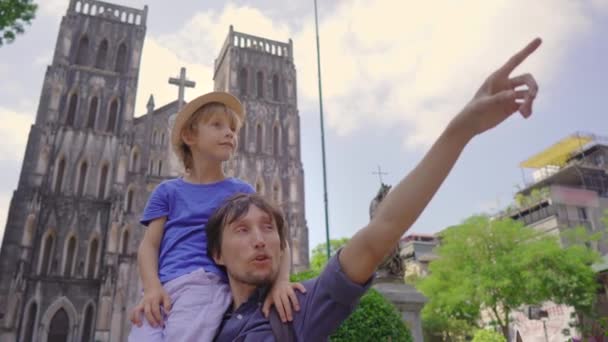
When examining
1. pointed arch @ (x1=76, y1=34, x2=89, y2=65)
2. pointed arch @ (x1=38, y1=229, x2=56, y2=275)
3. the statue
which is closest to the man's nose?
the statue

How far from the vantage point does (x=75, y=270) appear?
2323 cm

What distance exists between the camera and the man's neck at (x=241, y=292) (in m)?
1.83

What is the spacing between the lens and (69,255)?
23562 mm

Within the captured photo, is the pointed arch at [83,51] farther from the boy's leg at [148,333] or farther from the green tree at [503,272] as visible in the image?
the boy's leg at [148,333]

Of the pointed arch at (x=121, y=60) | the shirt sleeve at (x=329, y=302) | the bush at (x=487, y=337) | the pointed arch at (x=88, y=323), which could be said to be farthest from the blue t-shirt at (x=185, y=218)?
the pointed arch at (x=121, y=60)

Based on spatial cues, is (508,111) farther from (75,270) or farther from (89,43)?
(89,43)

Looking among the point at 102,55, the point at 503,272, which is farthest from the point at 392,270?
the point at 102,55

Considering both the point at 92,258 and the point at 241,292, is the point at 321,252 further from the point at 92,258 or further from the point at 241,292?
the point at 241,292

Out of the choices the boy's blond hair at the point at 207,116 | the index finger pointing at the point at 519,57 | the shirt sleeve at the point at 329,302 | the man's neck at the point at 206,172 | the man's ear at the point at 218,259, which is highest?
the boy's blond hair at the point at 207,116

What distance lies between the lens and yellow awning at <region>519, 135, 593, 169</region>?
40.2m

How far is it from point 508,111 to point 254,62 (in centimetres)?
3125

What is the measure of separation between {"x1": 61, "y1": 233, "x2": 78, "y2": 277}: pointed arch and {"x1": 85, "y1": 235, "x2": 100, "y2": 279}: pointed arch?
610 mm

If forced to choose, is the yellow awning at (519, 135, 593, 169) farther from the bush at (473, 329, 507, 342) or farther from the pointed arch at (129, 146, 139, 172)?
the pointed arch at (129, 146, 139, 172)

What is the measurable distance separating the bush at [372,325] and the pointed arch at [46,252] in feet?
68.0
